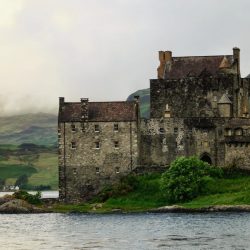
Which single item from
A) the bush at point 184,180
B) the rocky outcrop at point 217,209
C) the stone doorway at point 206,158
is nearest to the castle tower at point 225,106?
the stone doorway at point 206,158

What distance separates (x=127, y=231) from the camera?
11631 centimetres

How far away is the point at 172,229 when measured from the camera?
117438mm

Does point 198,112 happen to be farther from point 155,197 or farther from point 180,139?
point 155,197

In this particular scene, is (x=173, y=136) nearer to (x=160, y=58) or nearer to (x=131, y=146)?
(x=131, y=146)

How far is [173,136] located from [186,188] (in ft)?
37.2

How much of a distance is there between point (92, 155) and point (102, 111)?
5979mm

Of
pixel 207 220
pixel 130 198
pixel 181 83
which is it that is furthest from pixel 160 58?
pixel 207 220

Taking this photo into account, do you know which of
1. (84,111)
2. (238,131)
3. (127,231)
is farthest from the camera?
(84,111)

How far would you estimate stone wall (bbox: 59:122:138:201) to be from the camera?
486 feet

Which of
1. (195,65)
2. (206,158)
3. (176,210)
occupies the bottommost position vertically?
(176,210)

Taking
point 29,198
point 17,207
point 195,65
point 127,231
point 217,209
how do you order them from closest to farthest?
point 127,231 < point 217,209 < point 17,207 < point 29,198 < point 195,65

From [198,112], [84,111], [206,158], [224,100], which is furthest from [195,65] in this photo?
[84,111]

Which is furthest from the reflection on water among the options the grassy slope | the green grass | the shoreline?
the green grass

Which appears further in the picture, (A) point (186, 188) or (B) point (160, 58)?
(B) point (160, 58)
